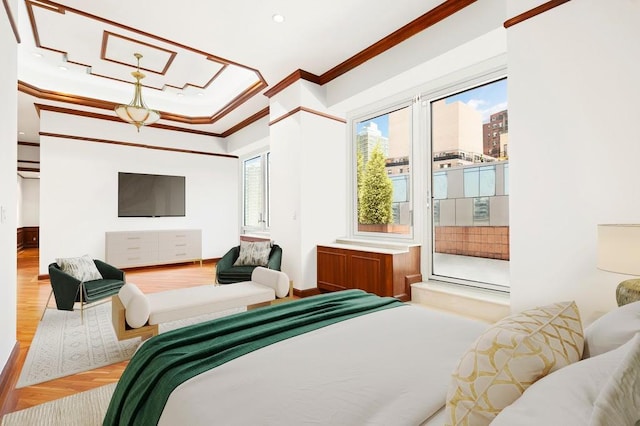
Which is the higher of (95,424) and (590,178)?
(590,178)

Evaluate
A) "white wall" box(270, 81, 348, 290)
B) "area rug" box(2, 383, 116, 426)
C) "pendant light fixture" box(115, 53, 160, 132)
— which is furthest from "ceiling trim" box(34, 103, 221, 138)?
"area rug" box(2, 383, 116, 426)

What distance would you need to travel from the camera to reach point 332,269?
4270 millimetres

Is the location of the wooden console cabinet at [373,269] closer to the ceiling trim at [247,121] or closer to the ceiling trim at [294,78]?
the ceiling trim at [294,78]

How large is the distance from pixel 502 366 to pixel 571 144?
6.70ft

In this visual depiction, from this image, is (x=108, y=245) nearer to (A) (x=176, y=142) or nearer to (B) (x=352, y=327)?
(A) (x=176, y=142)

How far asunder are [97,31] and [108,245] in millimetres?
3711

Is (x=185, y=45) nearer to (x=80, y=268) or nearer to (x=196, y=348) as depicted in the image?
(x=80, y=268)

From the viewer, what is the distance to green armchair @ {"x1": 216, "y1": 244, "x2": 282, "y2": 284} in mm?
4082

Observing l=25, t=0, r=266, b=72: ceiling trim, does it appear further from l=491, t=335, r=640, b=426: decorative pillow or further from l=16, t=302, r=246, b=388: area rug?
l=491, t=335, r=640, b=426: decorative pillow

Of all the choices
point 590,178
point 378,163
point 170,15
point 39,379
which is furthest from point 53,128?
point 590,178

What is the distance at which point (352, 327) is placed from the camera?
1571mm

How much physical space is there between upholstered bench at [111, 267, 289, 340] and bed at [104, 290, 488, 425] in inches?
42.9

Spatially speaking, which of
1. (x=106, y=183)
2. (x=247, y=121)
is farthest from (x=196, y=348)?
(x=106, y=183)

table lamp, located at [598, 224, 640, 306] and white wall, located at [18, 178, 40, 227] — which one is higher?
white wall, located at [18, 178, 40, 227]
